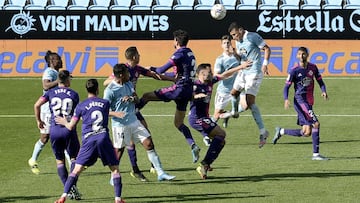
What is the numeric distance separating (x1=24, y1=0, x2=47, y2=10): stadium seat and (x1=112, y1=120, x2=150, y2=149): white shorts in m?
22.1

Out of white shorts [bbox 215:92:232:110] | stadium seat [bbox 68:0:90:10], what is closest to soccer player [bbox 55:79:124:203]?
white shorts [bbox 215:92:232:110]

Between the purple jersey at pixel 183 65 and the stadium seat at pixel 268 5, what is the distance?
18977 millimetres

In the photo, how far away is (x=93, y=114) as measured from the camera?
1337 centimetres

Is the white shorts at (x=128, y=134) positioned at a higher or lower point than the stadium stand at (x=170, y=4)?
lower

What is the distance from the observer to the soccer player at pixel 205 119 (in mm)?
16047

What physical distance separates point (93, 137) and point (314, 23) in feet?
73.9

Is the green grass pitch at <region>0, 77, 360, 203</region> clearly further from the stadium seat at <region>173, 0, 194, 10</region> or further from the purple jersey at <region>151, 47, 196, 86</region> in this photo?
the stadium seat at <region>173, 0, 194, 10</region>

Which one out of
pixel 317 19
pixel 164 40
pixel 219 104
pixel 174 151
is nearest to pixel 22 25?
pixel 164 40

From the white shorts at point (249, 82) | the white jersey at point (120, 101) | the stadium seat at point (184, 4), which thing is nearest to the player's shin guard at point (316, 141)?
the white shorts at point (249, 82)

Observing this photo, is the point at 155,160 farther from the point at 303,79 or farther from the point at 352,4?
the point at 352,4

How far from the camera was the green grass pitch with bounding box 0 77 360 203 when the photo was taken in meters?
14.7

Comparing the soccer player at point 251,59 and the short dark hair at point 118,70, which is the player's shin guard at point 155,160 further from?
the soccer player at point 251,59

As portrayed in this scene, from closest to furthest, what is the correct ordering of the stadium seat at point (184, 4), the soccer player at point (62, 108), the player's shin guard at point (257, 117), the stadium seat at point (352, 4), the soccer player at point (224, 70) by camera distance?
the soccer player at point (62, 108), the player's shin guard at point (257, 117), the soccer player at point (224, 70), the stadium seat at point (352, 4), the stadium seat at point (184, 4)

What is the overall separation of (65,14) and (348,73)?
10965 millimetres
